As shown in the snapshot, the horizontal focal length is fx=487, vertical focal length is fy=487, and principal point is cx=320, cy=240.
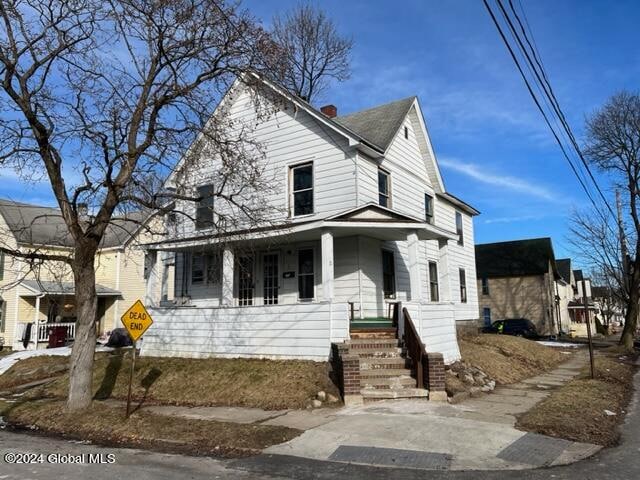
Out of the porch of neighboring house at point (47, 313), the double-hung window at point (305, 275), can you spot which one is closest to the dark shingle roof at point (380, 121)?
the double-hung window at point (305, 275)

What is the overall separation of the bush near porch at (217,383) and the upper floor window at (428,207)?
392 inches

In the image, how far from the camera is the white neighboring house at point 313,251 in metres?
13.0

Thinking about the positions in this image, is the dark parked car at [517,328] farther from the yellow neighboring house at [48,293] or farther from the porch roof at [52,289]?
the porch roof at [52,289]

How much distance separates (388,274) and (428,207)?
532cm

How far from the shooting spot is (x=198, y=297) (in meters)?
17.8

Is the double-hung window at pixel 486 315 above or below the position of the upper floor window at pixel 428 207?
Answer: below

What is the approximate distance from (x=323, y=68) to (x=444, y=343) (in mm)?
23588

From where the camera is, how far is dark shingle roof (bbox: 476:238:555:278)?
41375mm

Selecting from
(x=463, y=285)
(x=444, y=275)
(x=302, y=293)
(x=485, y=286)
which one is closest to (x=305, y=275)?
(x=302, y=293)

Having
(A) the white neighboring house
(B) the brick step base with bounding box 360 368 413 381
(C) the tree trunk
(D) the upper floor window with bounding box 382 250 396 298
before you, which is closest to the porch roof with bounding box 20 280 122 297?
(A) the white neighboring house

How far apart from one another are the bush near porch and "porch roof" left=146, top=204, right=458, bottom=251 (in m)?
3.42

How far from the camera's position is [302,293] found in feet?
51.3

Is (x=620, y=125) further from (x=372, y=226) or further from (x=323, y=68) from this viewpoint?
(x=372, y=226)

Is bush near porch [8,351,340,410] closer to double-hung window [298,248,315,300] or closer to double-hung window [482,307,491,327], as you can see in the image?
double-hung window [298,248,315,300]
